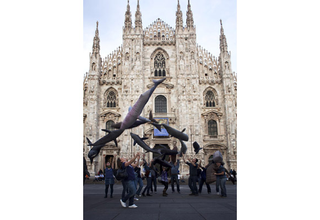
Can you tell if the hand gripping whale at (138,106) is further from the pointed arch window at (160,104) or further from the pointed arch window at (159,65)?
the pointed arch window at (159,65)

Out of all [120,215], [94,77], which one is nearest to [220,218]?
[120,215]

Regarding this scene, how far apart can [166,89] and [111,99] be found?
704 centimetres

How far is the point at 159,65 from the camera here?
28.7m

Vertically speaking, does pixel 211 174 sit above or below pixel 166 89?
below

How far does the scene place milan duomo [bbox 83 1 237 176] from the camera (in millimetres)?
25922

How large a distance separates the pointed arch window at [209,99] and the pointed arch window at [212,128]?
2.16 meters

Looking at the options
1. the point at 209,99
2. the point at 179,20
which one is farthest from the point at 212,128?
the point at 179,20

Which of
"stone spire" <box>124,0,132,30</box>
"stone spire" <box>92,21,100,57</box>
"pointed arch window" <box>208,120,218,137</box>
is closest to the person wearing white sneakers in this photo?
"pointed arch window" <box>208,120,218,137</box>

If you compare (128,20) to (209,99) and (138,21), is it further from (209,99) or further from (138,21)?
(209,99)

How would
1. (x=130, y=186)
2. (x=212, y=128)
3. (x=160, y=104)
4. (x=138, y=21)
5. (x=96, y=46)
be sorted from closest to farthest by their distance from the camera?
(x=130, y=186), (x=212, y=128), (x=160, y=104), (x=96, y=46), (x=138, y=21)

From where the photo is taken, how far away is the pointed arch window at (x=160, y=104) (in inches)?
1072

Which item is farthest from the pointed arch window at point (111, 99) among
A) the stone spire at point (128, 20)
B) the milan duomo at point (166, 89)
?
the stone spire at point (128, 20)

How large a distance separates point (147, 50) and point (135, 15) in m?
4.89

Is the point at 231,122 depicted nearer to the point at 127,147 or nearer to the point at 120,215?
the point at 127,147
